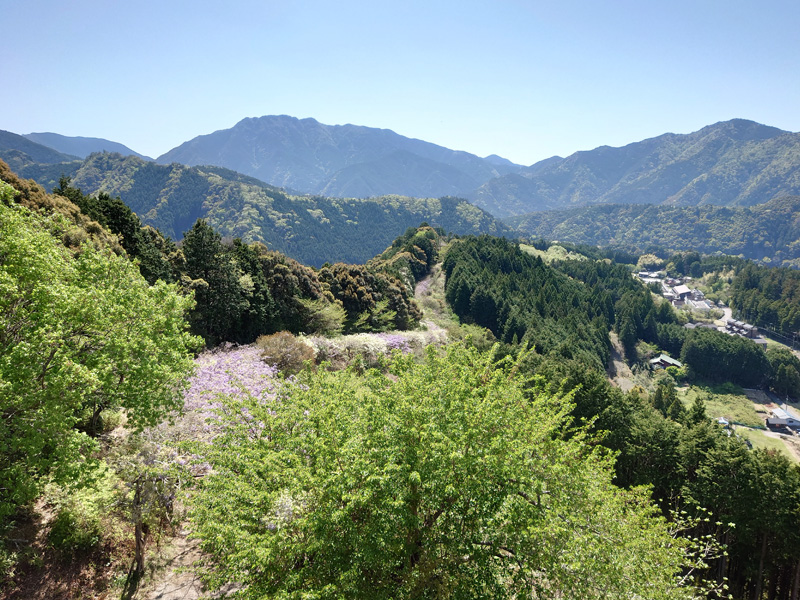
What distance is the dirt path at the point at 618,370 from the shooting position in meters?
80.7

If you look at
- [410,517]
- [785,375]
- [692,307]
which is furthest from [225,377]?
[692,307]

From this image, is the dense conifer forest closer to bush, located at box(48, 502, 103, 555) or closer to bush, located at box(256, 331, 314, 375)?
bush, located at box(48, 502, 103, 555)

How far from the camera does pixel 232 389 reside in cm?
1820

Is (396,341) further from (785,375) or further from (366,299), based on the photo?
(785,375)

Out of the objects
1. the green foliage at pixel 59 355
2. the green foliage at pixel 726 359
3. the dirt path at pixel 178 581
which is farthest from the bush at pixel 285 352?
the green foliage at pixel 726 359

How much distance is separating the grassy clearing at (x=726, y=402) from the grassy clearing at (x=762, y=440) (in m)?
4.98

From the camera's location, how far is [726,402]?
305 feet

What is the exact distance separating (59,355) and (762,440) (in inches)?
3896

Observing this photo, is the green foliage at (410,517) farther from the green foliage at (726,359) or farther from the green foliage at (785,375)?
the green foliage at (785,375)

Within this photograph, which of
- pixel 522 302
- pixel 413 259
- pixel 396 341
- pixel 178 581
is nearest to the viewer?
pixel 178 581

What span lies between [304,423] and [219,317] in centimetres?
2151

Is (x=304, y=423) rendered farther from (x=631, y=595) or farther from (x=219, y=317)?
(x=219, y=317)

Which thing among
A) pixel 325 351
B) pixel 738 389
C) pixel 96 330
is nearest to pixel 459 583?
pixel 96 330

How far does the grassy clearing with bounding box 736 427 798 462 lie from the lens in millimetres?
69688
